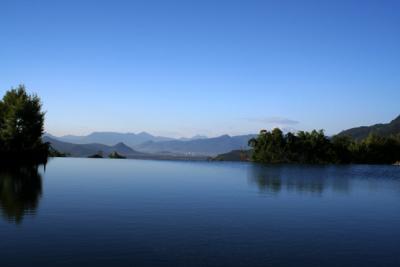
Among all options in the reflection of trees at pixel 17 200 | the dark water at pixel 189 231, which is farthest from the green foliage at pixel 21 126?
the dark water at pixel 189 231

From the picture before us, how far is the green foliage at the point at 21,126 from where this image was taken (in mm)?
89875

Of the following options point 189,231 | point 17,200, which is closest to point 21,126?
point 17,200

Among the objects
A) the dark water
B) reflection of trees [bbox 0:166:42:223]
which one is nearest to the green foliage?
reflection of trees [bbox 0:166:42:223]

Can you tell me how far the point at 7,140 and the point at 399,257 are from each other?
84.4m

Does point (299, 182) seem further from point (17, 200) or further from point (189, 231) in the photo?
point (189, 231)

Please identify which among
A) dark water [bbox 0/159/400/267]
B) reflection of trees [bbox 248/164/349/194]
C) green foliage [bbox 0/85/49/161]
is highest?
green foliage [bbox 0/85/49/161]

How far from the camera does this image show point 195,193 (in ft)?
173

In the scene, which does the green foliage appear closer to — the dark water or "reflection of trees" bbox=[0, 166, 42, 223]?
"reflection of trees" bbox=[0, 166, 42, 223]

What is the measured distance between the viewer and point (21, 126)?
9525 cm

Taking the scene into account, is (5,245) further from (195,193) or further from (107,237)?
(195,193)

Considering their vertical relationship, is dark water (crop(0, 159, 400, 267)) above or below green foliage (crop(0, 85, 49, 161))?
below

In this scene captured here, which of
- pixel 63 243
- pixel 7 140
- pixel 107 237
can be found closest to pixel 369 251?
pixel 107 237

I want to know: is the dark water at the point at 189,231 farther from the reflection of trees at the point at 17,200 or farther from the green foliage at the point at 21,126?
the green foliage at the point at 21,126

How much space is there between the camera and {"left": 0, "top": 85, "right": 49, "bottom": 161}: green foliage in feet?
295
